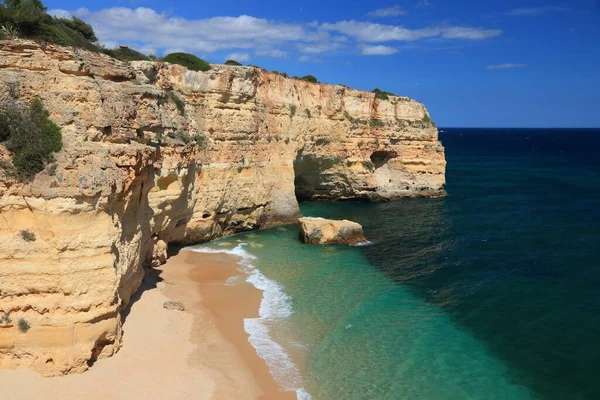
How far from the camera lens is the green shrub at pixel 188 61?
1059 inches

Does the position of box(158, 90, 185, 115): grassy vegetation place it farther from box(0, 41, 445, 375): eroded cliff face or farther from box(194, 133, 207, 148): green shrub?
box(194, 133, 207, 148): green shrub

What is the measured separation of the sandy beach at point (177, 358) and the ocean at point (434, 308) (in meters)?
0.84

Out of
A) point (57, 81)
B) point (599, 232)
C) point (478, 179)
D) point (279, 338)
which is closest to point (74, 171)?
point (57, 81)

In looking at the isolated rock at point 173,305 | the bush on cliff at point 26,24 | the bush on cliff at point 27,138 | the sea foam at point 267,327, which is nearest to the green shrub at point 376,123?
the sea foam at point 267,327

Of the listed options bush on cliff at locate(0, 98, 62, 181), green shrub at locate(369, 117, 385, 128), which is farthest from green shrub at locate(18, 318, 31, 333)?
green shrub at locate(369, 117, 385, 128)

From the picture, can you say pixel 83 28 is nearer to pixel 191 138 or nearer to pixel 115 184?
pixel 191 138

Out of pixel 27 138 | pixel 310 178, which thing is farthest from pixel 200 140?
pixel 310 178

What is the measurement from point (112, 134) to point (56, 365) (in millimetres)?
6192

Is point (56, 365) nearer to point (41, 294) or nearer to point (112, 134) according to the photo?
point (41, 294)

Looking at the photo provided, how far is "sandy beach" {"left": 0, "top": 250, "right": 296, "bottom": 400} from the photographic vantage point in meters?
11.0

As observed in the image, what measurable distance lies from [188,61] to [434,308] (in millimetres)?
19705

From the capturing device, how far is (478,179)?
59.3 metres

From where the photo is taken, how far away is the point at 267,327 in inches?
649

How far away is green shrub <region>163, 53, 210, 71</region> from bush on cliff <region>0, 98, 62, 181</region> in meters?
15.8
